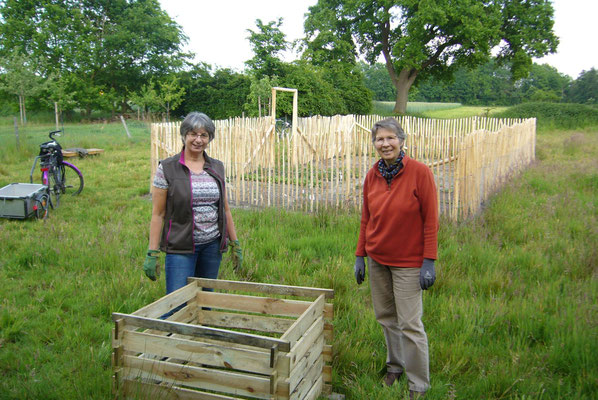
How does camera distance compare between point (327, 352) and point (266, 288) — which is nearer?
point (327, 352)

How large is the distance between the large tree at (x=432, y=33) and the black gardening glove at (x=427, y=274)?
119 ft

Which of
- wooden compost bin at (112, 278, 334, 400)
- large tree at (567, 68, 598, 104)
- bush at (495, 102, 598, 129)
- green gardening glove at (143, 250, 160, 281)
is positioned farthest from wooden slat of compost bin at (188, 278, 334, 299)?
large tree at (567, 68, 598, 104)

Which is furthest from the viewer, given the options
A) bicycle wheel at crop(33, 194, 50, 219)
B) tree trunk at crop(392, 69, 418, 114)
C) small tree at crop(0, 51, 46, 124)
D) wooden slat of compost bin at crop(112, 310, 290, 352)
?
tree trunk at crop(392, 69, 418, 114)

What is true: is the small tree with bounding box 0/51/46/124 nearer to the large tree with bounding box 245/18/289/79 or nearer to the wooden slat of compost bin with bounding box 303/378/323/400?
the large tree with bounding box 245/18/289/79

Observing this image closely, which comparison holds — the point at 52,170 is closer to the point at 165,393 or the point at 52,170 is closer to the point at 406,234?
the point at 165,393

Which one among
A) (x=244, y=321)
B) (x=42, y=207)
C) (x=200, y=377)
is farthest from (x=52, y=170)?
(x=200, y=377)

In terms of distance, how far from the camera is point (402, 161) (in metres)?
2.94

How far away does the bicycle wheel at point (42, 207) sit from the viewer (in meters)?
A: 7.56

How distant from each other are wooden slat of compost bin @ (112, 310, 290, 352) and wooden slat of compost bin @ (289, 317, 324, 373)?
12 centimetres

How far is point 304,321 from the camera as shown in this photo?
2.75 m

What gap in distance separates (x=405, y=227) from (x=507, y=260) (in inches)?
115

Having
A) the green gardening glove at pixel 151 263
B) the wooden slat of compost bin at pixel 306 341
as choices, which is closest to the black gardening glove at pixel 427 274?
the wooden slat of compost bin at pixel 306 341

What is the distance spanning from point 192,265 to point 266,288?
0.60m

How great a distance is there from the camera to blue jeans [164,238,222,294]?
131 inches
